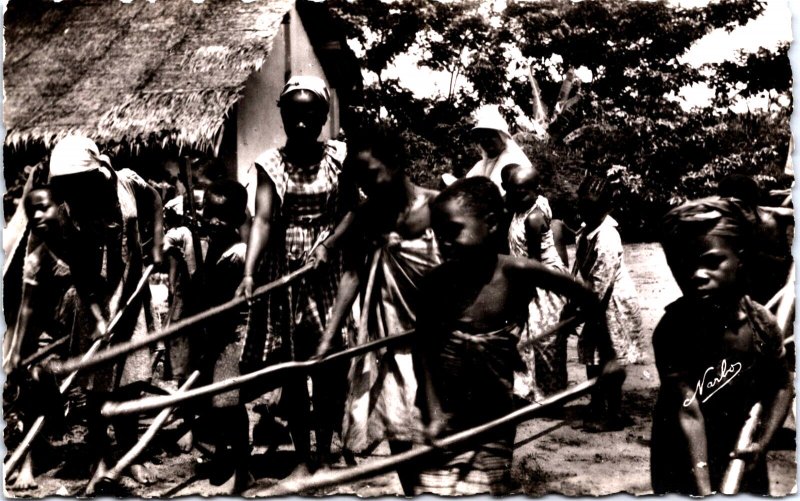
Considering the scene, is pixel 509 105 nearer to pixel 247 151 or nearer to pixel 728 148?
pixel 728 148

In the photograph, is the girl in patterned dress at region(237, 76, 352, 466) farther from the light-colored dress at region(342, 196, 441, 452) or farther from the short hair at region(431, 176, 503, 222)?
the short hair at region(431, 176, 503, 222)

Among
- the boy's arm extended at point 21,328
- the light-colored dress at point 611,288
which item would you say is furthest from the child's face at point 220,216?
the light-colored dress at point 611,288

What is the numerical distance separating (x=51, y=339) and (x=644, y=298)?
125 inches

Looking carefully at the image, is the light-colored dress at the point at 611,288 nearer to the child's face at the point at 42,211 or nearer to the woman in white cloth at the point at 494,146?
the woman in white cloth at the point at 494,146

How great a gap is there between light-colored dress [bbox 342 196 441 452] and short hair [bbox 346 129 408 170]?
25 cm

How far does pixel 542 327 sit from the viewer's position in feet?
15.8

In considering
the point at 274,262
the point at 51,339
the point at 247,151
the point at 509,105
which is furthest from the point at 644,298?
the point at 51,339

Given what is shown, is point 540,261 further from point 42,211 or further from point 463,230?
point 42,211

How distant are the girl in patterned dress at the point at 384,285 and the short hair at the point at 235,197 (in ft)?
2.40

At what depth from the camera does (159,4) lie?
5.18 meters

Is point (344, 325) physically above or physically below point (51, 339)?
above

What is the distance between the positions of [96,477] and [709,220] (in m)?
3.05


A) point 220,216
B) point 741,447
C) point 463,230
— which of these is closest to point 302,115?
point 220,216

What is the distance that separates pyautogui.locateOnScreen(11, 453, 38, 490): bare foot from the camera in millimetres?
4344
